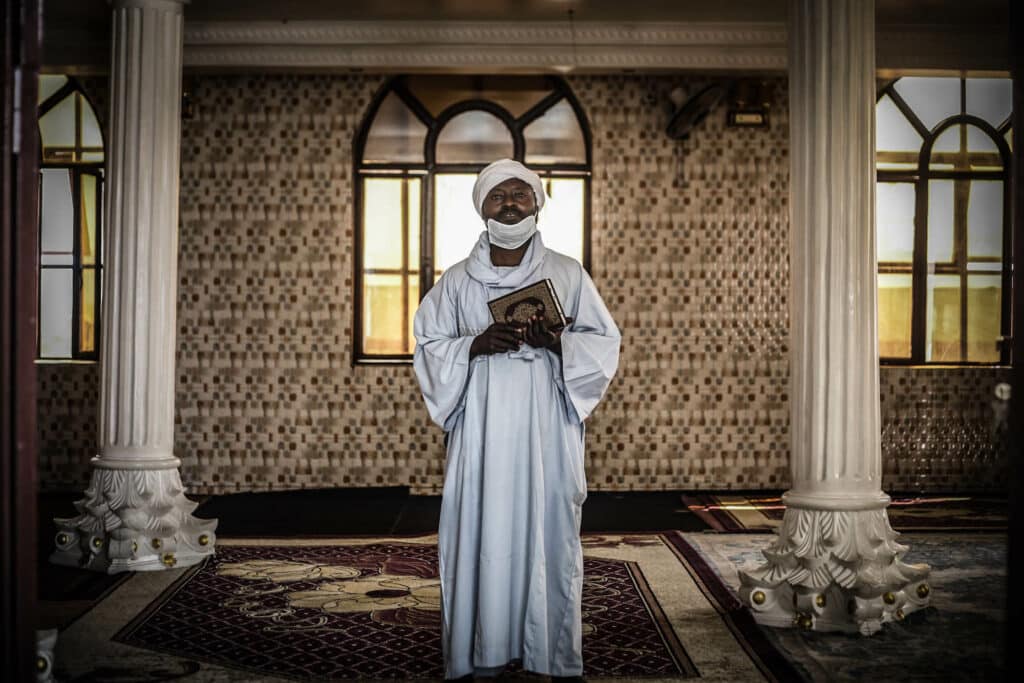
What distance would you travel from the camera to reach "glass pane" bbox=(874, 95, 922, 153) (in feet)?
32.3

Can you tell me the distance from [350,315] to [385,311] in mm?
342

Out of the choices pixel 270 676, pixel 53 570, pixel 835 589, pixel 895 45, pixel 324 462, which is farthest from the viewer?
pixel 324 462

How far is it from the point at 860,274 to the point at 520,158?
5164 millimetres

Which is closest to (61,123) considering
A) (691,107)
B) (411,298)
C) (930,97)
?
(411,298)

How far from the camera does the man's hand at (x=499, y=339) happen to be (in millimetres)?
3744

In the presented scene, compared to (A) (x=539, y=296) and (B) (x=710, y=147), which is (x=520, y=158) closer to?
(B) (x=710, y=147)

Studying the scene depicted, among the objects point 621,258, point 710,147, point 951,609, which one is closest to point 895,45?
point 710,147

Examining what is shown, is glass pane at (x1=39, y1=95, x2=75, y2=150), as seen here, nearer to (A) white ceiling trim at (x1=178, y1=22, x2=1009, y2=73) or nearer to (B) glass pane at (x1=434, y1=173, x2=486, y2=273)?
(A) white ceiling trim at (x1=178, y1=22, x2=1009, y2=73)

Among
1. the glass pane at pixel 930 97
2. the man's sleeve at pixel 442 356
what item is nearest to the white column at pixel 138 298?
the man's sleeve at pixel 442 356

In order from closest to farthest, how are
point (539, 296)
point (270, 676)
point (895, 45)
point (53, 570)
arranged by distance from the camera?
point (539, 296), point (270, 676), point (53, 570), point (895, 45)

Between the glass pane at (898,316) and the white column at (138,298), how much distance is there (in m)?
6.56

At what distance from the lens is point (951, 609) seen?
507 cm

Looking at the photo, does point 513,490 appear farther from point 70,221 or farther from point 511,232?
point 70,221

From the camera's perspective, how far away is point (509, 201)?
152 inches
